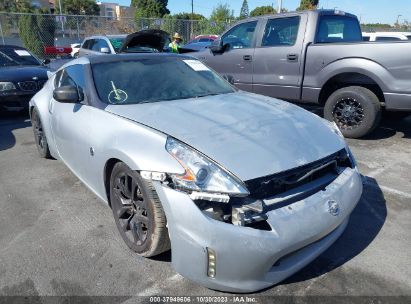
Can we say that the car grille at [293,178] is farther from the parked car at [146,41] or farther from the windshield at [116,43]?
the windshield at [116,43]

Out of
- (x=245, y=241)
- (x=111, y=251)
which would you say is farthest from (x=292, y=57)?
(x=245, y=241)

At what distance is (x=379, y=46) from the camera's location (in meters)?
4.93

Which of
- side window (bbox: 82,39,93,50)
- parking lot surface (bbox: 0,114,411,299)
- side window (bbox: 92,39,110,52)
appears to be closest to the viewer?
parking lot surface (bbox: 0,114,411,299)

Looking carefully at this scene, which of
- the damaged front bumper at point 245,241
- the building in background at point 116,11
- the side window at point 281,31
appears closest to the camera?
the damaged front bumper at point 245,241

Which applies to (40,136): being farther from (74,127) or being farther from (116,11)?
(116,11)

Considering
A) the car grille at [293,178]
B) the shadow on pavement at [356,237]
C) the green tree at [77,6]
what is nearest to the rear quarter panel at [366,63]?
the shadow on pavement at [356,237]

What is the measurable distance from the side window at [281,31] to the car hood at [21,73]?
4.63 metres

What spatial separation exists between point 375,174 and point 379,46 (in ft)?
6.12

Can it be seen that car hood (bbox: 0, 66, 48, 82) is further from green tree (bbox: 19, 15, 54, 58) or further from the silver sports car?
green tree (bbox: 19, 15, 54, 58)

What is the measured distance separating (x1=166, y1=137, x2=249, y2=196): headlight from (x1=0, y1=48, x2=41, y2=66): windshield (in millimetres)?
7399

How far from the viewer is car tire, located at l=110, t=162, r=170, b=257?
2.32 meters

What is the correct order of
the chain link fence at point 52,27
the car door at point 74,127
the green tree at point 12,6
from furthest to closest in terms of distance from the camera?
the green tree at point 12,6, the chain link fence at point 52,27, the car door at point 74,127

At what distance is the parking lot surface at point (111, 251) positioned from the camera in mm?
2391

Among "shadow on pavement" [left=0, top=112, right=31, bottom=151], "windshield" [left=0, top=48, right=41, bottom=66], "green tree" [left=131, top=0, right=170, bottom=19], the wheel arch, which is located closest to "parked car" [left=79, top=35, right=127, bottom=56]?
"windshield" [left=0, top=48, right=41, bottom=66]
